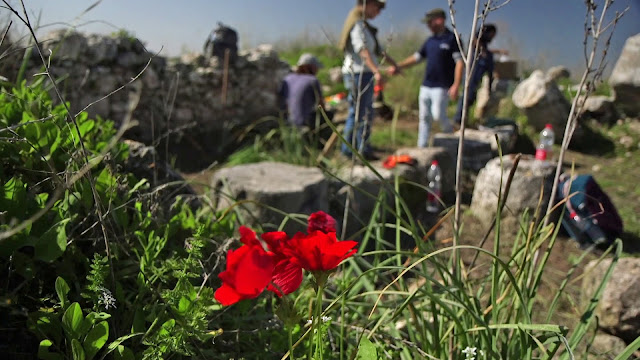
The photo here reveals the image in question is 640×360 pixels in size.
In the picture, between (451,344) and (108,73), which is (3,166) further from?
(108,73)

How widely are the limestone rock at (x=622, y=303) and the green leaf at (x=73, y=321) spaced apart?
7.30 feet

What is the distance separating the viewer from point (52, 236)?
3.33 ft

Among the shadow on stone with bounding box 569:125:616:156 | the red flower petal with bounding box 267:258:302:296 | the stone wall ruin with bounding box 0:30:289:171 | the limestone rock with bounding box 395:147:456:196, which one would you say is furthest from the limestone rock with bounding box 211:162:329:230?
the shadow on stone with bounding box 569:125:616:156

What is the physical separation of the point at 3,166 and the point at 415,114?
336 inches

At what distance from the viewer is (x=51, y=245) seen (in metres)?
1.00

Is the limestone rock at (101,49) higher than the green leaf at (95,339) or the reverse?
higher

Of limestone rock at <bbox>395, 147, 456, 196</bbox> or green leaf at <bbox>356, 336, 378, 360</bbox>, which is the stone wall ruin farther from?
green leaf at <bbox>356, 336, 378, 360</bbox>

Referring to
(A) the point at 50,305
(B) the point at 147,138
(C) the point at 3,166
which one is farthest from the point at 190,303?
(B) the point at 147,138

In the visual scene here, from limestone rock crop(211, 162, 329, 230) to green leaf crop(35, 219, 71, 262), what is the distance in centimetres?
186

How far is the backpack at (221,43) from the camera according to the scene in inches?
313

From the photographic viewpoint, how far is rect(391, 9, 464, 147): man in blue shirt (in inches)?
208

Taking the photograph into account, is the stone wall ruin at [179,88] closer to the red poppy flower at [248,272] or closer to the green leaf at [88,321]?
the green leaf at [88,321]

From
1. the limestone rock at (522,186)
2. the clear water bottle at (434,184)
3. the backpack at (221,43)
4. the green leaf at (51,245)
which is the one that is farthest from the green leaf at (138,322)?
the backpack at (221,43)

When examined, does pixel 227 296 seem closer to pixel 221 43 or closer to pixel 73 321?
pixel 73 321
